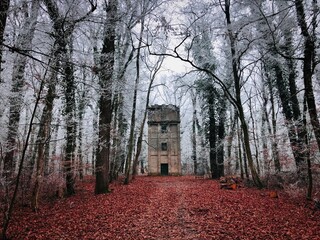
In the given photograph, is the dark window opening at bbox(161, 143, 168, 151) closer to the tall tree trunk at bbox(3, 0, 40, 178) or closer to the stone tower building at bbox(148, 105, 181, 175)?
the stone tower building at bbox(148, 105, 181, 175)

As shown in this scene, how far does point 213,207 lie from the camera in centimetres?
714

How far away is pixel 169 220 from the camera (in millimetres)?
5918

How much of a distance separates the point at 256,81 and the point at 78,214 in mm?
18505

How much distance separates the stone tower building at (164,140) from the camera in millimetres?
25625

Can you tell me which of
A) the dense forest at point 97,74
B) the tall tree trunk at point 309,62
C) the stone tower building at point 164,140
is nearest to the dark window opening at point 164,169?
the stone tower building at point 164,140

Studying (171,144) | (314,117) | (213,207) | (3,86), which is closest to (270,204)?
(213,207)

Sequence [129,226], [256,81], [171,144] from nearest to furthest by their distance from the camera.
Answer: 1. [129,226]
2. [256,81]
3. [171,144]

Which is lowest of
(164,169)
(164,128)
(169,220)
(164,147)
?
(169,220)

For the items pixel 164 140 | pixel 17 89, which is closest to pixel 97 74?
pixel 17 89

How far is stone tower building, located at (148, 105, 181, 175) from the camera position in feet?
84.1

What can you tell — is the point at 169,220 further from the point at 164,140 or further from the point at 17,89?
the point at 164,140

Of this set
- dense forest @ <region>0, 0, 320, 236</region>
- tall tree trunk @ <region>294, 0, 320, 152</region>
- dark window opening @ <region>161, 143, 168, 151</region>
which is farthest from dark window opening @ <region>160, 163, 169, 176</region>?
tall tree trunk @ <region>294, 0, 320, 152</region>

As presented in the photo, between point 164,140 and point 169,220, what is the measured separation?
67.5ft

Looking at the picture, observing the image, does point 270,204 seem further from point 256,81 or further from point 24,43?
point 256,81
